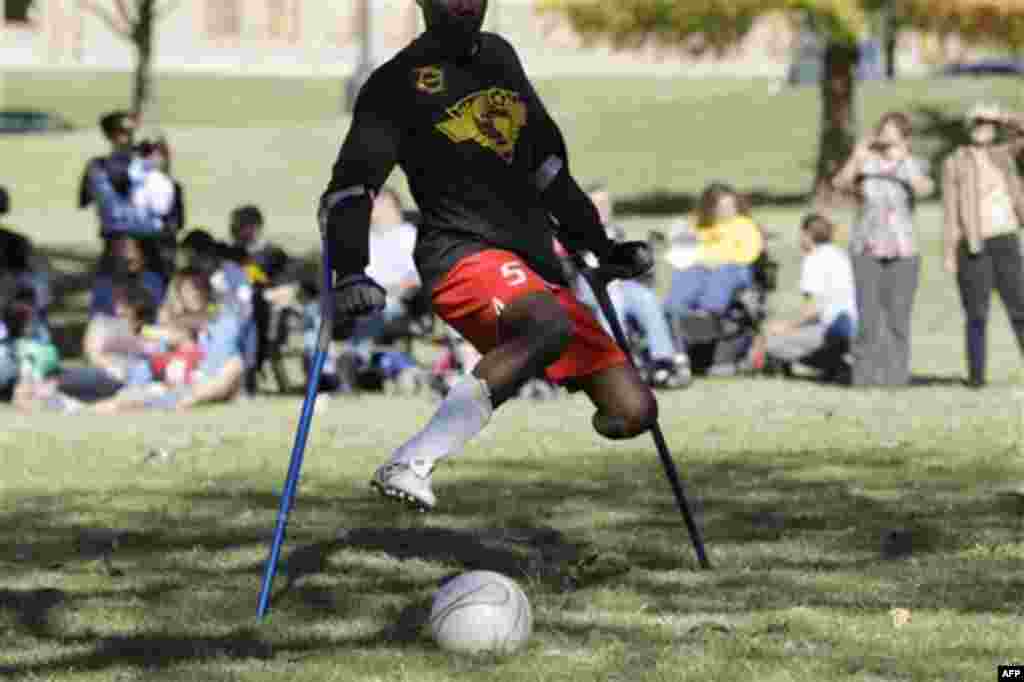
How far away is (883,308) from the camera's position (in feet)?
56.7

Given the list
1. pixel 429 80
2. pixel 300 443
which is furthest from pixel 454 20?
pixel 300 443

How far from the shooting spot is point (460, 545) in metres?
9.48

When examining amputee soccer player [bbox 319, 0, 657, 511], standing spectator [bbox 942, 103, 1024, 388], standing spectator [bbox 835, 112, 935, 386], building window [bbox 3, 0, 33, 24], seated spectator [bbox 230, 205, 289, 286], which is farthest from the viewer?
building window [bbox 3, 0, 33, 24]

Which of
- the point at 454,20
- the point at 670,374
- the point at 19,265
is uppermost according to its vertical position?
the point at 454,20

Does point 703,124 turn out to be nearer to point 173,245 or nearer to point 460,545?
point 173,245

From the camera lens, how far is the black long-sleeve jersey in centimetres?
789

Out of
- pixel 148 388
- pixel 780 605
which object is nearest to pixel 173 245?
pixel 148 388

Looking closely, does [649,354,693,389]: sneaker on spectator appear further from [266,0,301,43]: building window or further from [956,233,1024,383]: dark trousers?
[266,0,301,43]: building window

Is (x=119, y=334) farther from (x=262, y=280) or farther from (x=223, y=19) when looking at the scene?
(x=223, y=19)

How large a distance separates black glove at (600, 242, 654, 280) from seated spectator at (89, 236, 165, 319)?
9996 mm

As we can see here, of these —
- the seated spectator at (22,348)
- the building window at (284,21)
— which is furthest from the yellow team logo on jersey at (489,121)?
the building window at (284,21)

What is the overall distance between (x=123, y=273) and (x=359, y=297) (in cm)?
1126

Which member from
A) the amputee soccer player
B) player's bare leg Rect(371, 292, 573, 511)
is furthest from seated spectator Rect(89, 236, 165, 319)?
player's bare leg Rect(371, 292, 573, 511)

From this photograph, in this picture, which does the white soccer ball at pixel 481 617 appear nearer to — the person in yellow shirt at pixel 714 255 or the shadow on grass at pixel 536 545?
the shadow on grass at pixel 536 545
